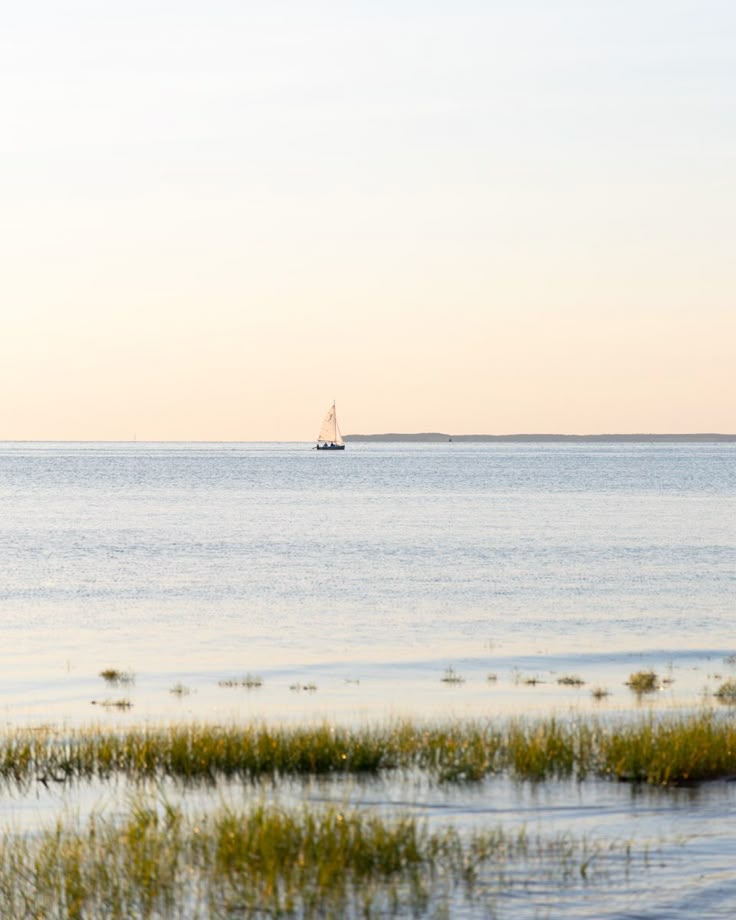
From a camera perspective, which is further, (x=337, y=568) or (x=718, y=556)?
(x=718, y=556)

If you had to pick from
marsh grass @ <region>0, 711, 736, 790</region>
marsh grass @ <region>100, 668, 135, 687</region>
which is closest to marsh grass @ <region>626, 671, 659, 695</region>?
marsh grass @ <region>0, 711, 736, 790</region>

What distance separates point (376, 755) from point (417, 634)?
64.4ft

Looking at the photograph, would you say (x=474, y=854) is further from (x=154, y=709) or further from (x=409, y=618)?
(x=409, y=618)

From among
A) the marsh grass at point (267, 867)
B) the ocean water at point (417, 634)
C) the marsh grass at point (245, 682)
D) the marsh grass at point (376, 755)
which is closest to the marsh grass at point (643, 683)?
the ocean water at point (417, 634)

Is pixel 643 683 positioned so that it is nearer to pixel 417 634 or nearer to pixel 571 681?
pixel 571 681

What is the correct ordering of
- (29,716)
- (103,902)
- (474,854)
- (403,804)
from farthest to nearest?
(29,716) < (403,804) < (474,854) < (103,902)

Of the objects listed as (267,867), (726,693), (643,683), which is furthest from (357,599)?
(267,867)

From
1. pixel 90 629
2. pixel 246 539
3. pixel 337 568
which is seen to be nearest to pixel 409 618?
pixel 90 629

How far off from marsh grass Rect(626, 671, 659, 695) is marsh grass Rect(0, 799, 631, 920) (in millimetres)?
13983

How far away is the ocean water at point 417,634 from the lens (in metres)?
15.4

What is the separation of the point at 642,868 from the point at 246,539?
61.4 m

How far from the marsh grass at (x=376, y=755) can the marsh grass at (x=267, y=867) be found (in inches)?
139

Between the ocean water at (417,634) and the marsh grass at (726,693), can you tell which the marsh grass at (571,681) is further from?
the marsh grass at (726,693)

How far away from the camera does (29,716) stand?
24.6 m
